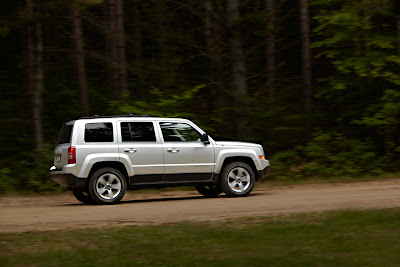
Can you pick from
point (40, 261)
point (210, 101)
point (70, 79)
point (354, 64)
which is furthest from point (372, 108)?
point (40, 261)

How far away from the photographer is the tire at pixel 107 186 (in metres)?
11.9

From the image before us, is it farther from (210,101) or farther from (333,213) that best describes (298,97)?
(333,213)

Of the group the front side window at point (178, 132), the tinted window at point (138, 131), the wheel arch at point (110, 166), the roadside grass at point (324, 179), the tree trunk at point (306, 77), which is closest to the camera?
the wheel arch at point (110, 166)

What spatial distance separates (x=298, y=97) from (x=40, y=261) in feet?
70.8

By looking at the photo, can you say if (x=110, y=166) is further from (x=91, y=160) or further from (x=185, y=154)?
(x=185, y=154)

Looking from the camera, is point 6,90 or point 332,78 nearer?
point 332,78

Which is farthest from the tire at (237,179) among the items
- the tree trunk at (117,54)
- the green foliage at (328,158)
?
the tree trunk at (117,54)

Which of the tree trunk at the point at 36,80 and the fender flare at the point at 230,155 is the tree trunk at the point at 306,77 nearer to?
the fender flare at the point at 230,155

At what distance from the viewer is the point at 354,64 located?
18062mm

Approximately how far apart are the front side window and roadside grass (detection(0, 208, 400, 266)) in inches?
161

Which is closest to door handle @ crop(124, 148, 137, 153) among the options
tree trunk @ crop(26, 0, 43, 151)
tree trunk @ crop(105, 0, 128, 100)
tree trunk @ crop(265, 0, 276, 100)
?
tree trunk @ crop(26, 0, 43, 151)

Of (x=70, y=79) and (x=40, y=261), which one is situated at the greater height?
(x=70, y=79)

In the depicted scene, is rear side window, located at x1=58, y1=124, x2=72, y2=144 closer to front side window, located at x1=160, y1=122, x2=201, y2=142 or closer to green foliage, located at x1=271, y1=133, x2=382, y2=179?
front side window, located at x1=160, y1=122, x2=201, y2=142

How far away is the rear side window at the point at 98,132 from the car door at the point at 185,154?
115 cm
